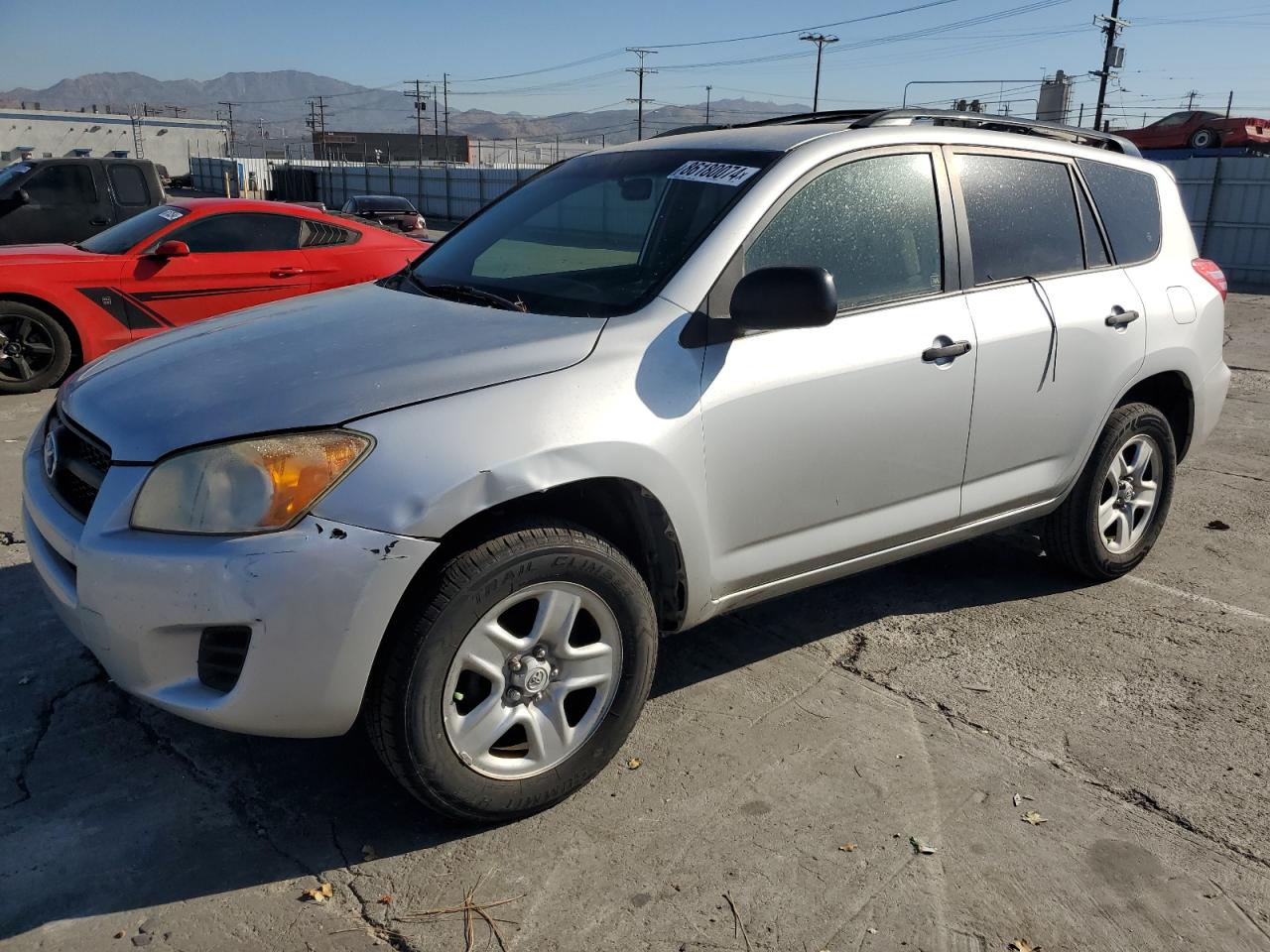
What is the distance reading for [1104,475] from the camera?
4.25 meters

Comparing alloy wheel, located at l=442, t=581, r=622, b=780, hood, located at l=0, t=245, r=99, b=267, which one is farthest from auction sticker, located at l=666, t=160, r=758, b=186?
hood, located at l=0, t=245, r=99, b=267

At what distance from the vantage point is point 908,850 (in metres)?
2.72

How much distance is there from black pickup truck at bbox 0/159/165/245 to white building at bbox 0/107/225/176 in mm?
72445

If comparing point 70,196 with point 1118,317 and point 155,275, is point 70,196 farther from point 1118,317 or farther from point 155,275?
point 1118,317

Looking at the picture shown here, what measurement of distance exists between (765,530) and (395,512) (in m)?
1.19

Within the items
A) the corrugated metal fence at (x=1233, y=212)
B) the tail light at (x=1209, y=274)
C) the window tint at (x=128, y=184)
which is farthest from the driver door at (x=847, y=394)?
the corrugated metal fence at (x=1233, y=212)

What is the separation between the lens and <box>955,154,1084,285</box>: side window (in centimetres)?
371

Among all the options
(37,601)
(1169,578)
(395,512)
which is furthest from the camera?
(1169,578)

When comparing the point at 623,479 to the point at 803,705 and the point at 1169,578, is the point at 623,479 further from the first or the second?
the point at 1169,578

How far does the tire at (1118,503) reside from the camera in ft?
13.9

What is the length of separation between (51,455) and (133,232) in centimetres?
598

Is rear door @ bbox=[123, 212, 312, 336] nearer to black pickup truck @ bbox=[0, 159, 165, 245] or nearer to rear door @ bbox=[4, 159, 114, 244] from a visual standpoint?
black pickup truck @ bbox=[0, 159, 165, 245]

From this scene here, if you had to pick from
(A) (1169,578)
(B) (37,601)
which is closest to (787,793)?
(A) (1169,578)

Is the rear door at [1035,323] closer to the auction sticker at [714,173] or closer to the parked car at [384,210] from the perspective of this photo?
the auction sticker at [714,173]
